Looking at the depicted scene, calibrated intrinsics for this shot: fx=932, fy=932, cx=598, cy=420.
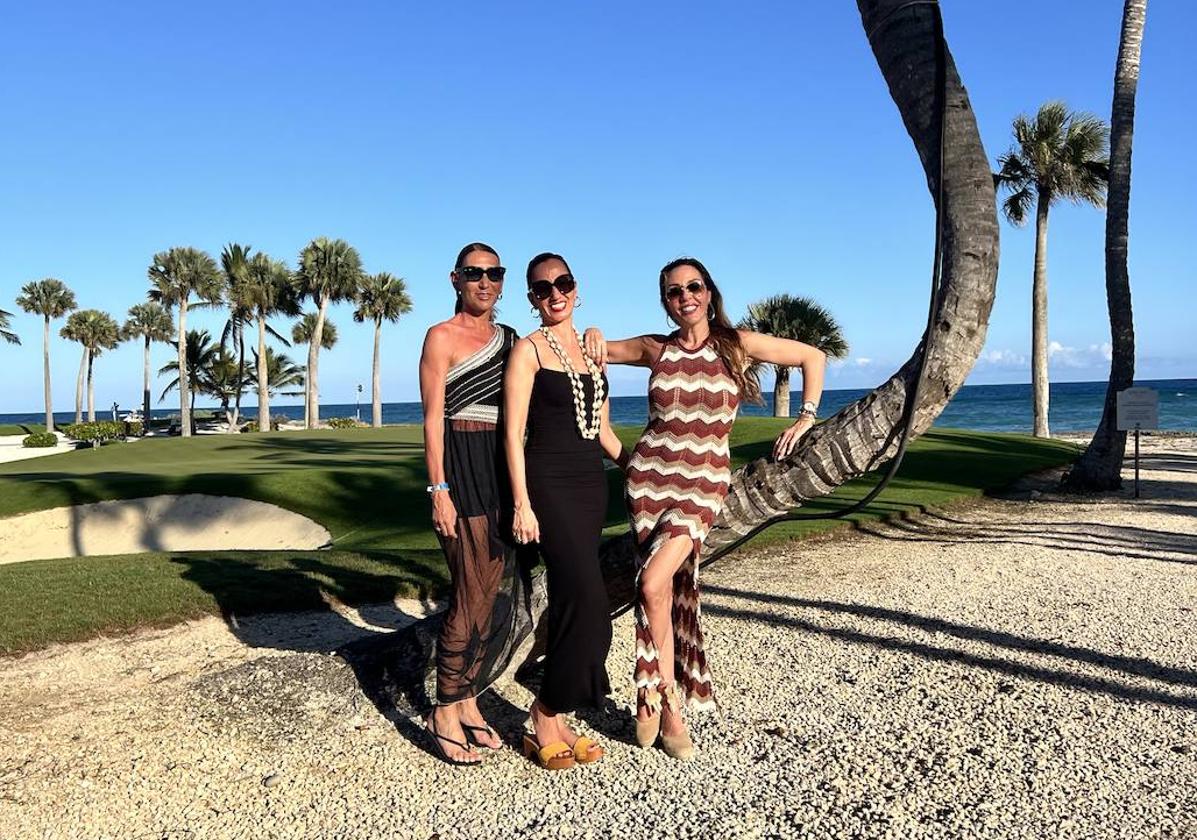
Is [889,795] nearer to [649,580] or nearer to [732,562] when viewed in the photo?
[649,580]

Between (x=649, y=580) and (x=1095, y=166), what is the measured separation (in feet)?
94.6

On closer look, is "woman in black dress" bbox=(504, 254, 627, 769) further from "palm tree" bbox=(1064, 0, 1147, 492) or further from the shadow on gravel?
"palm tree" bbox=(1064, 0, 1147, 492)

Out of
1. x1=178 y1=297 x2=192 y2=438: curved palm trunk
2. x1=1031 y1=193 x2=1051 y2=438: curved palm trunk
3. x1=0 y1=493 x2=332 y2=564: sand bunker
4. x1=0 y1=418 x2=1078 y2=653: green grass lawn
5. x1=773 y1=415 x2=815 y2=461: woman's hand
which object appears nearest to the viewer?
x1=773 y1=415 x2=815 y2=461: woman's hand

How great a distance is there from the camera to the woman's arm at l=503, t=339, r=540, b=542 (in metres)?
4.11

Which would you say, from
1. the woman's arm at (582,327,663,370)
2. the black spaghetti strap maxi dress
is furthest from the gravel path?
the woman's arm at (582,327,663,370)

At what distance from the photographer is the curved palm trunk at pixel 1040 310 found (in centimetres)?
2712

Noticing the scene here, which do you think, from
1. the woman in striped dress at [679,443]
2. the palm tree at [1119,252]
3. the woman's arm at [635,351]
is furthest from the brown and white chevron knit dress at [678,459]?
the palm tree at [1119,252]

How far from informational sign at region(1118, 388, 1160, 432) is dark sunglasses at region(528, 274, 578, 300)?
14509mm

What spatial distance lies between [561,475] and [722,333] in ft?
3.45

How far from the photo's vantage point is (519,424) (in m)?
4.12

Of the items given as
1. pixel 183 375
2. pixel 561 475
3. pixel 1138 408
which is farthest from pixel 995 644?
pixel 183 375

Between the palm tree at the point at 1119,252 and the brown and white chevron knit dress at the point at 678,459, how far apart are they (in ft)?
47.2

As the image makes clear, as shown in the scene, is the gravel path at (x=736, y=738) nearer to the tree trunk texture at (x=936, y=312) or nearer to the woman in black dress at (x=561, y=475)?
the woman in black dress at (x=561, y=475)

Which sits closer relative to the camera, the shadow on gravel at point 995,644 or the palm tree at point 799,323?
the shadow on gravel at point 995,644
